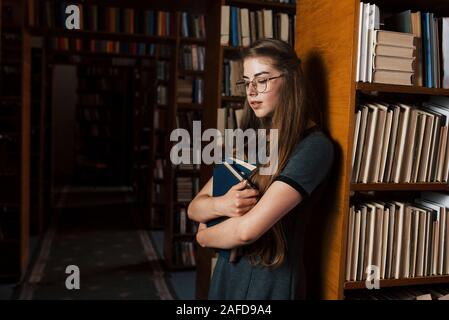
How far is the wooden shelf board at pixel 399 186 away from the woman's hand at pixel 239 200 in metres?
0.37

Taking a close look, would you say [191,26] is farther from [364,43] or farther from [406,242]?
[406,242]

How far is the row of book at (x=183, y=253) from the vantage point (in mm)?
4004

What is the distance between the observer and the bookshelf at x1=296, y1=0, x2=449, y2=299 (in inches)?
56.0

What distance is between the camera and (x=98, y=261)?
160 inches

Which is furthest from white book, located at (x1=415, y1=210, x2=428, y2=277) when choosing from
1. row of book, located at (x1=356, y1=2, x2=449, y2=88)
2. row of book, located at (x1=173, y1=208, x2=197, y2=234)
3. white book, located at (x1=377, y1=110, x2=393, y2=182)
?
row of book, located at (x1=173, y1=208, x2=197, y2=234)

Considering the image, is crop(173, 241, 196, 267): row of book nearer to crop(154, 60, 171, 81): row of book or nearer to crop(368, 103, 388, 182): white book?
crop(154, 60, 171, 81): row of book

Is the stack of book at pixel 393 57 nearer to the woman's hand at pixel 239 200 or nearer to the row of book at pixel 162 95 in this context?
the woman's hand at pixel 239 200

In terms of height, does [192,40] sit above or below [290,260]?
above

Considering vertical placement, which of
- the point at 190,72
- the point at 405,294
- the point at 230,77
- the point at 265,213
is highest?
the point at 190,72

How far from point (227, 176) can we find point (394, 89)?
62cm

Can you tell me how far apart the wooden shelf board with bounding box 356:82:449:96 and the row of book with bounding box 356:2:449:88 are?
0.02 metres

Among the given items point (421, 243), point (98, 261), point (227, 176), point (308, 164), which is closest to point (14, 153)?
point (98, 261)
